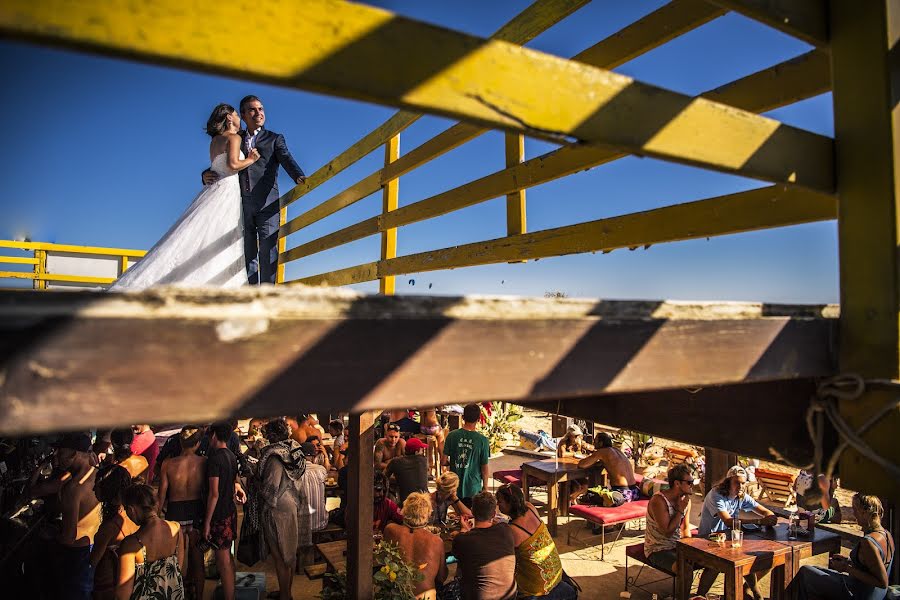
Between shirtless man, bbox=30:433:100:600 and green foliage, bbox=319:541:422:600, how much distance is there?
6.42 ft

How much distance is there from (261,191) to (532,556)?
371 centimetres

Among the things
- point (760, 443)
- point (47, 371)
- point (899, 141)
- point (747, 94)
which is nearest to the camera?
point (47, 371)

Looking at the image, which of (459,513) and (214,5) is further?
(459,513)

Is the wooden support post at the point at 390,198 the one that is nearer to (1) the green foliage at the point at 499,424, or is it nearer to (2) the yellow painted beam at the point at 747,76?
(2) the yellow painted beam at the point at 747,76

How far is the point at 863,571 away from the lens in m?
4.76

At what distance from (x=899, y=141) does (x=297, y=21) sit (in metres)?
1.22

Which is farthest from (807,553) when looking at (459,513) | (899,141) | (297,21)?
(297,21)

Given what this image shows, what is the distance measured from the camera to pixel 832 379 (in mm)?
1219

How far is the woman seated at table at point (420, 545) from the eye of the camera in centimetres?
465

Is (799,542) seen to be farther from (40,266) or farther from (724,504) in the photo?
(40,266)

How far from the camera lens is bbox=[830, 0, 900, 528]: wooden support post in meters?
1.14

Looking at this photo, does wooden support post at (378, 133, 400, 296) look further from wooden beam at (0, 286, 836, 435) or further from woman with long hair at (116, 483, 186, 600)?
woman with long hair at (116, 483, 186, 600)

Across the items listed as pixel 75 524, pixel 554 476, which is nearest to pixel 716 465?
pixel 554 476

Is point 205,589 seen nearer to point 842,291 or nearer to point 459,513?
point 459,513
